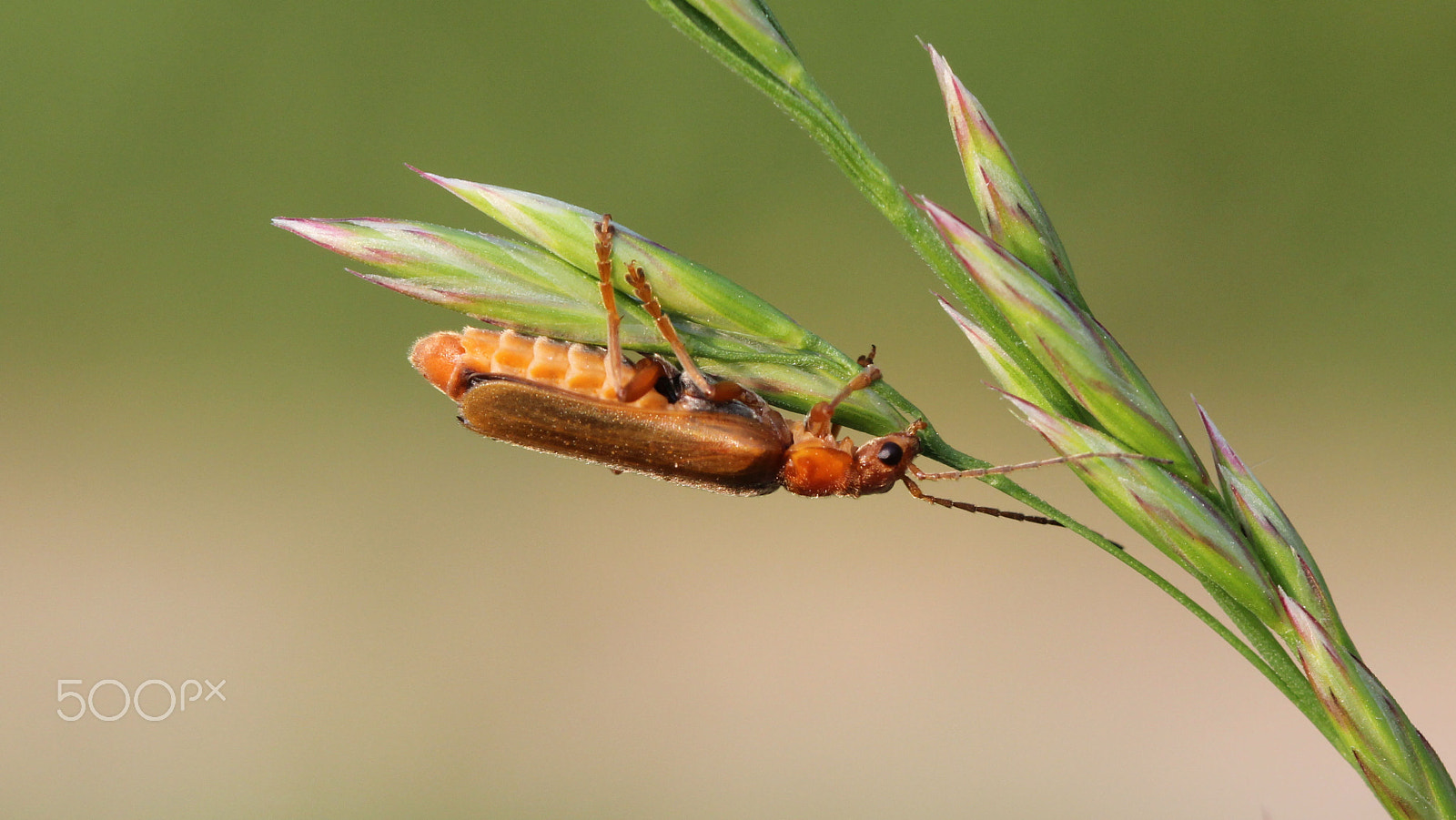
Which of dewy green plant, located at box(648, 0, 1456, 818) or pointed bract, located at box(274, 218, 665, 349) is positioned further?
pointed bract, located at box(274, 218, 665, 349)

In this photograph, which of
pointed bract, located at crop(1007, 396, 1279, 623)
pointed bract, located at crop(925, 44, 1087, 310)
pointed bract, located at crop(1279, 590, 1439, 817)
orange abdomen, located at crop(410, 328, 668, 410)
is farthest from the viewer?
orange abdomen, located at crop(410, 328, 668, 410)

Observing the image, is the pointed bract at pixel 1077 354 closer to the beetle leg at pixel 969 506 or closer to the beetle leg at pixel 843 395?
the beetle leg at pixel 843 395

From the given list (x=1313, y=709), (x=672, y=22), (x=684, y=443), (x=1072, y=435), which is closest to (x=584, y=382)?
(x=684, y=443)

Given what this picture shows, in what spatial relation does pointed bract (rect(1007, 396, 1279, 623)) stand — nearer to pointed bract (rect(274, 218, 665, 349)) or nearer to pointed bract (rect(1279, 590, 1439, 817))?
pointed bract (rect(1279, 590, 1439, 817))

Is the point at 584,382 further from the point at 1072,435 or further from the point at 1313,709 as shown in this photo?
the point at 1313,709

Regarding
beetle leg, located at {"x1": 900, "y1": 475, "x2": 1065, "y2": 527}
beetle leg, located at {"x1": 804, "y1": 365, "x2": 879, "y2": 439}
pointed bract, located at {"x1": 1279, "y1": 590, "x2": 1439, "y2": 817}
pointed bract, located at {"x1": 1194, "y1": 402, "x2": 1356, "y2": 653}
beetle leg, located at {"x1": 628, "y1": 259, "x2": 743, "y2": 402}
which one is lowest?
pointed bract, located at {"x1": 1279, "y1": 590, "x2": 1439, "y2": 817}

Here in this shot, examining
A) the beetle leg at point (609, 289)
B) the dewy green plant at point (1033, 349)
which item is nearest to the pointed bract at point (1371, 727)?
the dewy green plant at point (1033, 349)

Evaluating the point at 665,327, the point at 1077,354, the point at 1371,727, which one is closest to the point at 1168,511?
the point at 1077,354

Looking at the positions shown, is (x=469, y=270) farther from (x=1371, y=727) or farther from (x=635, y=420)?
(x=1371, y=727)

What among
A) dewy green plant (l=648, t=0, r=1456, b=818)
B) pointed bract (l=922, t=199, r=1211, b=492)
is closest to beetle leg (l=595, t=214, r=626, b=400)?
dewy green plant (l=648, t=0, r=1456, b=818)
